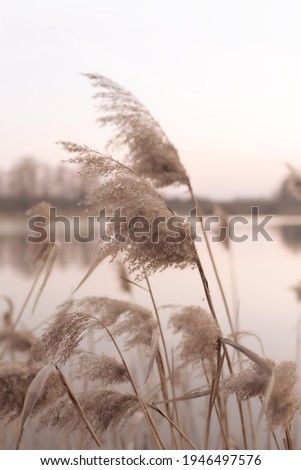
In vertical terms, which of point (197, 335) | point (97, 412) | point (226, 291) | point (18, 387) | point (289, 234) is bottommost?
point (226, 291)

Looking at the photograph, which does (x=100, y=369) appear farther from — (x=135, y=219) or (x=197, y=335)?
(x=135, y=219)

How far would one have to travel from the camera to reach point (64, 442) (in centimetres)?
367

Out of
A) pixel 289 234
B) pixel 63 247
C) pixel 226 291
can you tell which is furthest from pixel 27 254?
pixel 289 234

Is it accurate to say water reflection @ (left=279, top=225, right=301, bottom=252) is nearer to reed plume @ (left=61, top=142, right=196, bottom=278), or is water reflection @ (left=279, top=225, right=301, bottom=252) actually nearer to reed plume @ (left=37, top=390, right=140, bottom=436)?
reed plume @ (left=37, top=390, right=140, bottom=436)

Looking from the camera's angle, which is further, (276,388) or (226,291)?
(226,291)

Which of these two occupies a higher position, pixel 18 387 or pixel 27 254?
pixel 27 254

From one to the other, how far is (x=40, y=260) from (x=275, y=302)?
7.06 metres

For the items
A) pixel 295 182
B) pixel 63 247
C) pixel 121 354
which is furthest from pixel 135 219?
pixel 63 247

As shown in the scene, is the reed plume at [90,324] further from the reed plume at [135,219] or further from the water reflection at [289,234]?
the water reflection at [289,234]

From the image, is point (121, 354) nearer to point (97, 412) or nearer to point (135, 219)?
point (97, 412)

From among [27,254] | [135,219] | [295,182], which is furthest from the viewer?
[295,182]

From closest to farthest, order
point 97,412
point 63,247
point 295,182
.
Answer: point 97,412 → point 295,182 → point 63,247

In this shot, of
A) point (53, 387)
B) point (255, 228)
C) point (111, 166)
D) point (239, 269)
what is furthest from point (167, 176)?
point (239, 269)

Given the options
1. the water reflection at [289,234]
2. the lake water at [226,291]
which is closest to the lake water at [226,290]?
the lake water at [226,291]
